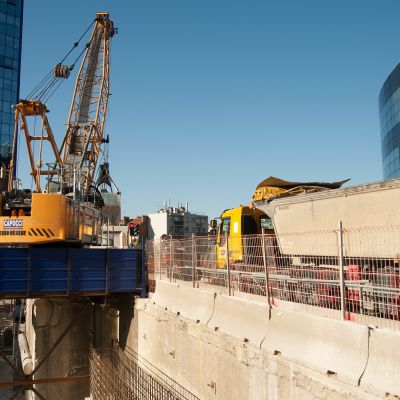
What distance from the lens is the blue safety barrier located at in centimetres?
1348

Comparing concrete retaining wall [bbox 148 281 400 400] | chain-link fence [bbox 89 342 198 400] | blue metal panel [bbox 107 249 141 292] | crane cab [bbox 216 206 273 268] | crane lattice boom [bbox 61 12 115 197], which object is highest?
crane lattice boom [bbox 61 12 115 197]

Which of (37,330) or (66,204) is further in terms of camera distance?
(37,330)

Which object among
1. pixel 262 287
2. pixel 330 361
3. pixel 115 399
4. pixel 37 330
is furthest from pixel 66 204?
pixel 330 361

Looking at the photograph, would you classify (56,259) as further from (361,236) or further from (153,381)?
(361,236)

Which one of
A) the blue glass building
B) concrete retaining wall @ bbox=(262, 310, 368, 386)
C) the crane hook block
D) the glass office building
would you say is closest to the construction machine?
the crane hook block

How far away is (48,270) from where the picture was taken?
13805 millimetres

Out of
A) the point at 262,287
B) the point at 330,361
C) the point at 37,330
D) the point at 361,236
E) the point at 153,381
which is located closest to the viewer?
the point at 330,361

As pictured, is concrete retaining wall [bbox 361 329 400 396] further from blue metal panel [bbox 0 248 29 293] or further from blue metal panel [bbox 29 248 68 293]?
blue metal panel [bbox 0 248 29 293]

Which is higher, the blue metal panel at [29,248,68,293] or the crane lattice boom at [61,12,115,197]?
the crane lattice boom at [61,12,115,197]

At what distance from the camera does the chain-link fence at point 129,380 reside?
379 inches

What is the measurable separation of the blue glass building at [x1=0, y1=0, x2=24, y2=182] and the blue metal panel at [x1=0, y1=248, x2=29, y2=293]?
4891cm

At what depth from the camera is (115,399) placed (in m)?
10.7

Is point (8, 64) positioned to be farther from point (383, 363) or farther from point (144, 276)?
point (383, 363)

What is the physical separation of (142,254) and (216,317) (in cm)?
643
